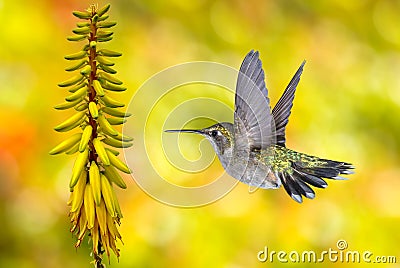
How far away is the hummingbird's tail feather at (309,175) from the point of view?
3.96 ft

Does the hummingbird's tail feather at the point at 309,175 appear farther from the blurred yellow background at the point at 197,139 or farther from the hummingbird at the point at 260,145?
the blurred yellow background at the point at 197,139

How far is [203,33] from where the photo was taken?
3514 mm

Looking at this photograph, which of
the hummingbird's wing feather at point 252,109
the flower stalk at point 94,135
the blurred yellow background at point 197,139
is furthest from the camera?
the blurred yellow background at point 197,139

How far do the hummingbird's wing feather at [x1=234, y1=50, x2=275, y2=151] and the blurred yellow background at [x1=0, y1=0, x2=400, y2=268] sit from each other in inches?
56.6

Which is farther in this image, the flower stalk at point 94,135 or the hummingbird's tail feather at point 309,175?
the hummingbird's tail feather at point 309,175

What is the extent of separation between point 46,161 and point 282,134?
5.91 ft

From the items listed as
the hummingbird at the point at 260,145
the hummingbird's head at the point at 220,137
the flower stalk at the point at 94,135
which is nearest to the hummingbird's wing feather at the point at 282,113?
the hummingbird at the point at 260,145

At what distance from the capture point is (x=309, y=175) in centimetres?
131

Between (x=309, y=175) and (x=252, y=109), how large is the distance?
0.59ft

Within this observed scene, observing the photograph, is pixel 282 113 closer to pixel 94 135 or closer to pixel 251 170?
pixel 251 170

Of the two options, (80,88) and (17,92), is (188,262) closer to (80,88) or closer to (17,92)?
(17,92)

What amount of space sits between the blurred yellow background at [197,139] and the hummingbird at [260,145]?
1421mm

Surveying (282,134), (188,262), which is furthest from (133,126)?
(282,134)

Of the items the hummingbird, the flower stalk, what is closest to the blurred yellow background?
the hummingbird
